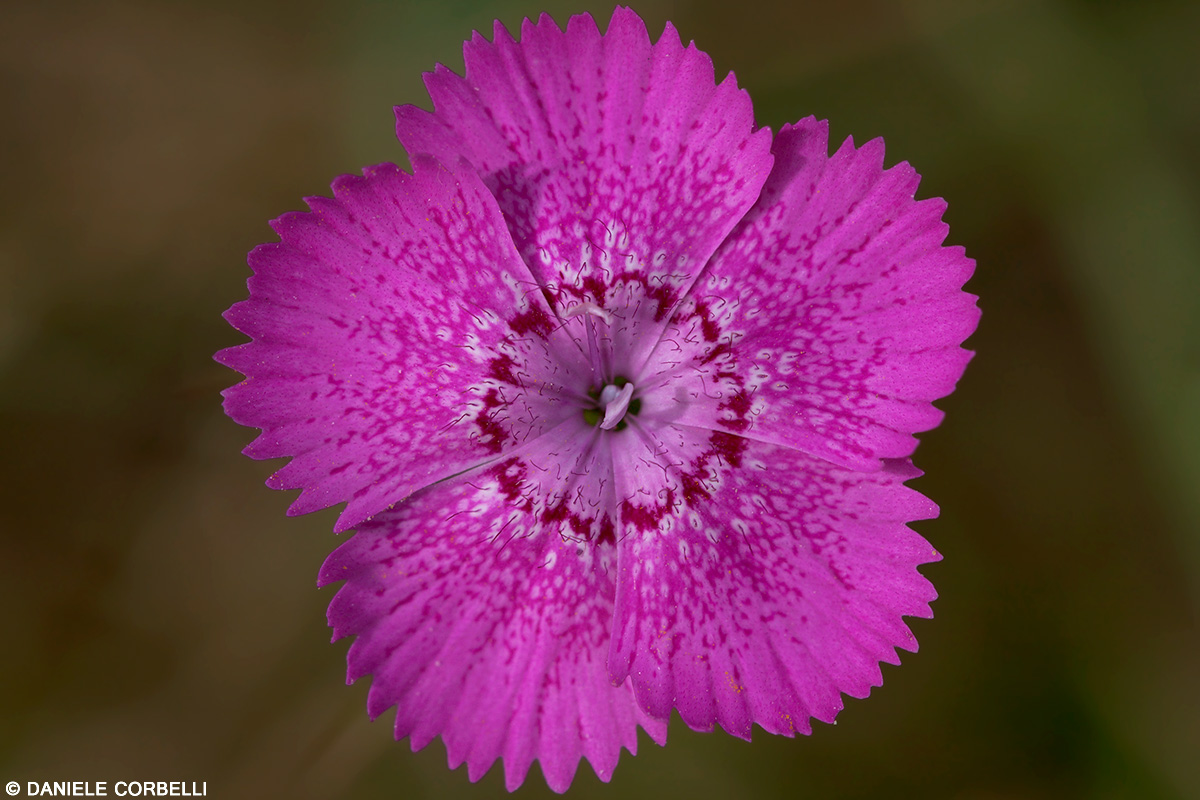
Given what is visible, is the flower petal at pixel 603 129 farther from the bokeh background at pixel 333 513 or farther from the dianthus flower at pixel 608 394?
the bokeh background at pixel 333 513

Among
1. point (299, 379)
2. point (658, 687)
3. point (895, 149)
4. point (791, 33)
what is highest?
point (791, 33)

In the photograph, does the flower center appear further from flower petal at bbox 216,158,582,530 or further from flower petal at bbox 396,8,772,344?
flower petal at bbox 396,8,772,344

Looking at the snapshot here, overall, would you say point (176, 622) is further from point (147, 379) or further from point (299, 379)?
point (299, 379)

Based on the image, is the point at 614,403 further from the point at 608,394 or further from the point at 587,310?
the point at 587,310

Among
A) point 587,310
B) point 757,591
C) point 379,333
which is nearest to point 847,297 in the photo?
point 587,310

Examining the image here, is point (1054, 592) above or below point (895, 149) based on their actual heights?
below

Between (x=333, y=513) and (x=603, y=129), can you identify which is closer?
(x=603, y=129)

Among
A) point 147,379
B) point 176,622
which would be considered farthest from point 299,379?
point 176,622
